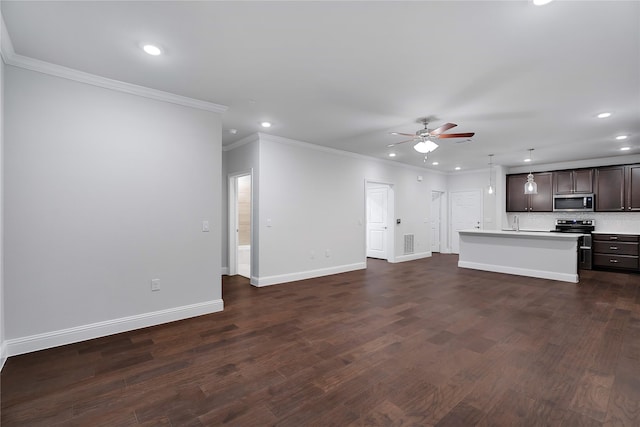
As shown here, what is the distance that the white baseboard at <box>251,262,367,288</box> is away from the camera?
525 centimetres

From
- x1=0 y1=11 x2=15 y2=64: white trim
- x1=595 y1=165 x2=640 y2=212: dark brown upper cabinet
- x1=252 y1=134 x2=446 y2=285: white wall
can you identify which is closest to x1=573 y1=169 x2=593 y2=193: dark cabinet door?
x1=595 y1=165 x2=640 y2=212: dark brown upper cabinet

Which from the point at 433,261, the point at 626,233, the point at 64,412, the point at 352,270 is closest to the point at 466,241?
the point at 433,261

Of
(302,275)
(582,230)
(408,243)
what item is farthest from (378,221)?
(582,230)

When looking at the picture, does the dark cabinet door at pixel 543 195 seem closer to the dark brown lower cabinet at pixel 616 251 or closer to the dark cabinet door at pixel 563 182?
the dark cabinet door at pixel 563 182

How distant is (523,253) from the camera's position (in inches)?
245

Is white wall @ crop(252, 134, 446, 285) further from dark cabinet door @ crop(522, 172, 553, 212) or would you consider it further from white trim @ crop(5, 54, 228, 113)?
dark cabinet door @ crop(522, 172, 553, 212)

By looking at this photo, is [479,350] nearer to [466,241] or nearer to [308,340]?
[308,340]

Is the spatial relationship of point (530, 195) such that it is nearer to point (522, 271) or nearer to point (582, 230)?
point (582, 230)

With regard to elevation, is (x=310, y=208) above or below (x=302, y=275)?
above

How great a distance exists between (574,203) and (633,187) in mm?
1064

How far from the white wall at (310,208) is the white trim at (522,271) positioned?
6.32 feet

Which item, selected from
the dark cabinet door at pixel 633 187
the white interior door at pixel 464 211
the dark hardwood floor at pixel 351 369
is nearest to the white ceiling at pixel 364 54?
the dark hardwood floor at pixel 351 369

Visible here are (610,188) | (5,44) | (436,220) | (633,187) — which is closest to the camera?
(5,44)

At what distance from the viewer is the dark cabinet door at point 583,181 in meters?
7.14
